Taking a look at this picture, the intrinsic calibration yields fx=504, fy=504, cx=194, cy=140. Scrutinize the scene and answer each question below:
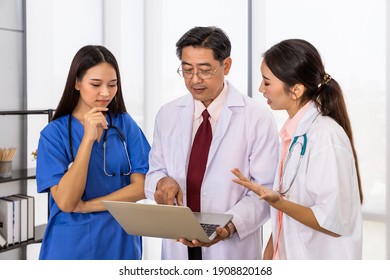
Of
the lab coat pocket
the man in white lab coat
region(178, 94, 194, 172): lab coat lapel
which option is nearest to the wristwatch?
the man in white lab coat

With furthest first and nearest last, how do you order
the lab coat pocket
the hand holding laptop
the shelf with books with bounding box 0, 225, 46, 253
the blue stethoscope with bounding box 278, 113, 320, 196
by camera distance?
the shelf with books with bounding box 0, 225, 46, 253, the lab coat pocket, the hand holding laptop, the blue stethoscope with bounding box 278, 113, 320, 196

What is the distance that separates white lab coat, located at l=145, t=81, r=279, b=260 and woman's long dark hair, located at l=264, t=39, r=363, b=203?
292 millimetres

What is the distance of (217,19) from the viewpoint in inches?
163

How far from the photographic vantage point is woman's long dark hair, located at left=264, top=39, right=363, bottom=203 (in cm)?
175

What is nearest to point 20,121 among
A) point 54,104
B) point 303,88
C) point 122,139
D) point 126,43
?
point 54,104

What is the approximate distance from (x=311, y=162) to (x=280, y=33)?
8.08 ft

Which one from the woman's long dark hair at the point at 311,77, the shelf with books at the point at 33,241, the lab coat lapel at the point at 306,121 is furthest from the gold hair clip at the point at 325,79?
the shelf with books at the point at 33,241

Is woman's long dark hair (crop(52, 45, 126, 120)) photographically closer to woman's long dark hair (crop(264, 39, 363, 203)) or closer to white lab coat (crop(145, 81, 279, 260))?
white lab coat (crop(145, 81, 279, 260))

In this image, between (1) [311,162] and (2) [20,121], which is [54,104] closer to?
(2) [20,121]

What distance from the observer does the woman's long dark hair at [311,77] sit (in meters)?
1.75

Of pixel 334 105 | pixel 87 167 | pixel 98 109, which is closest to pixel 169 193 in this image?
pixel 87 167

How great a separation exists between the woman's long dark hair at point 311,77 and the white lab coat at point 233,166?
292mm

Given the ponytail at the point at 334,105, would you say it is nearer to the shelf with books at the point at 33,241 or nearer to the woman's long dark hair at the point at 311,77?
the woman's long dark hair at the point at 311,77

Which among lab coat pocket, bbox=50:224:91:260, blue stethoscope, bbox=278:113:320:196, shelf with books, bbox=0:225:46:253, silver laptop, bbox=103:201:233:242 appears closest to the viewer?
silver laptop, bbox=103:201:233:242
